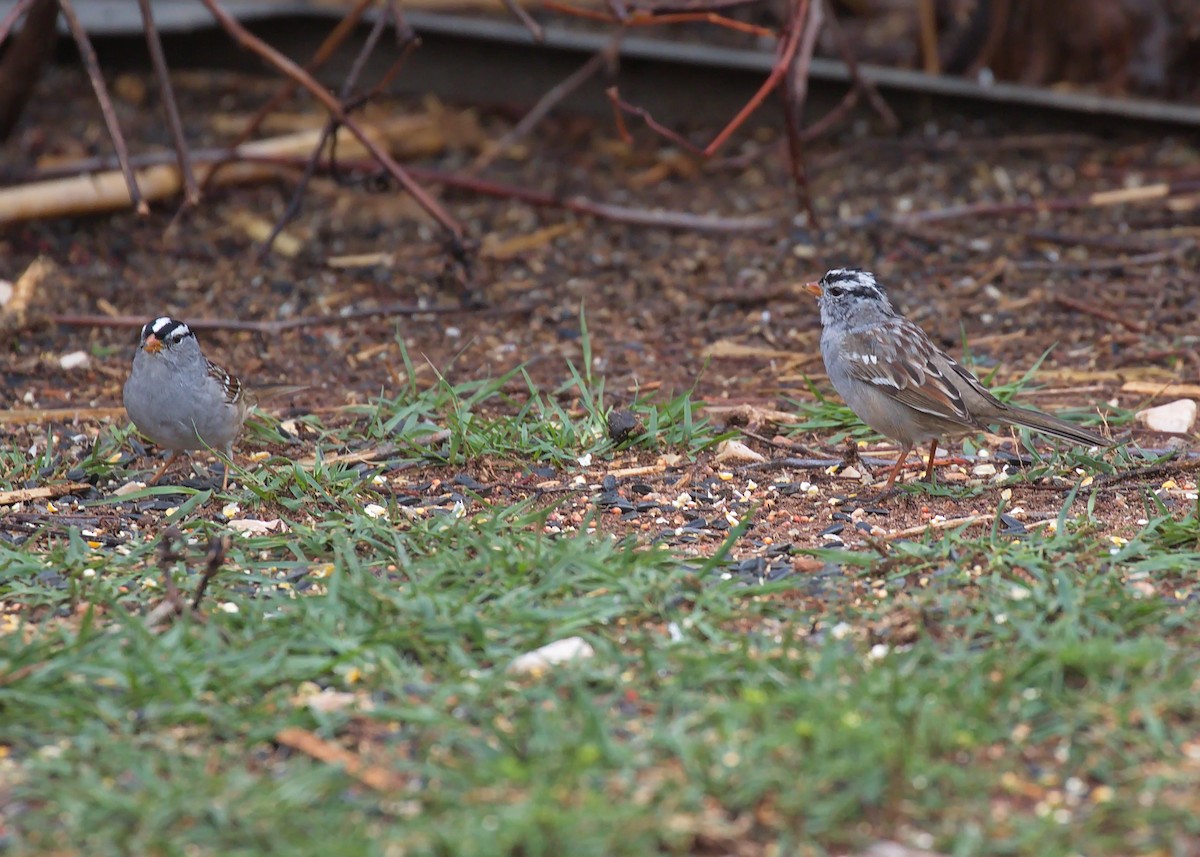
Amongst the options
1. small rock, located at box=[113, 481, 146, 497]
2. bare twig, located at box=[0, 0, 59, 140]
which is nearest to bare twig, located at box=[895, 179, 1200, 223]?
small rock, located at box=[113, 481, 146, 497]

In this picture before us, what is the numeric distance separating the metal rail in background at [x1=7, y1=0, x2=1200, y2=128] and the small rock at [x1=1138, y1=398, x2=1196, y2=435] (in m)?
3.72

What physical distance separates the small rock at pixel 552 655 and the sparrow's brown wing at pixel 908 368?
1.93 meters

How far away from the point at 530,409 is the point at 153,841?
3.02 m

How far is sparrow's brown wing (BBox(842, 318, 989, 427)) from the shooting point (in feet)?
17.0

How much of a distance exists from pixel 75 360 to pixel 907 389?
3.68 m

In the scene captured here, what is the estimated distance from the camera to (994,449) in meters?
5.71

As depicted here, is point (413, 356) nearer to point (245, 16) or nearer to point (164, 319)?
point (164, 319)

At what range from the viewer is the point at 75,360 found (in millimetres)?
6660

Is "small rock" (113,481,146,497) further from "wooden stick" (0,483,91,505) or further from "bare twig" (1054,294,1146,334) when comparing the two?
"bare twig" (1054,294,1146,334)

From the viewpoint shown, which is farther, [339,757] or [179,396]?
[179,396]

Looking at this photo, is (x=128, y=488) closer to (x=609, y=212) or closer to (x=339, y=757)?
(x=339, y=757)

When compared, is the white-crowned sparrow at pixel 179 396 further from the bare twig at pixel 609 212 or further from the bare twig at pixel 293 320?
the bare twig at pixel 609 212

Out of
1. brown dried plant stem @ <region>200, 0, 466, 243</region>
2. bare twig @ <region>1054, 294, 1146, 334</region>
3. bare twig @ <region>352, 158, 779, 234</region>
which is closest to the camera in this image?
brown dried plant stem @ <region>200, 0, 466, 243</region>

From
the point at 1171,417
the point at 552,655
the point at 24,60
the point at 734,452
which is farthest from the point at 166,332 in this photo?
the point at 1171,417
